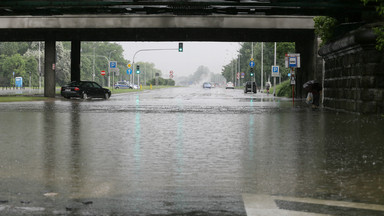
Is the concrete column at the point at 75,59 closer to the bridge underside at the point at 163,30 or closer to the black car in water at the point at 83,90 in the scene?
the bridge underside at the point at 163,30

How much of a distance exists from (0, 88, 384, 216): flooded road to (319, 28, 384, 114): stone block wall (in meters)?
7.47

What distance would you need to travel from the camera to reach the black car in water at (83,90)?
153 ft

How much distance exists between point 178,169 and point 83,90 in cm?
3849

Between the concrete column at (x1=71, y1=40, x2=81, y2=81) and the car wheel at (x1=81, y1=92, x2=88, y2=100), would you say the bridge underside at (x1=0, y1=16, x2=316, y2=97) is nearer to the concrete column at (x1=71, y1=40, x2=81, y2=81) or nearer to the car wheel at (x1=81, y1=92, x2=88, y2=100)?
the concrete column at (x1=71, y1=40, x2=81, y2=81)

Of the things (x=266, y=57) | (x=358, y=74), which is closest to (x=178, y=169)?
(x=358, y=74)

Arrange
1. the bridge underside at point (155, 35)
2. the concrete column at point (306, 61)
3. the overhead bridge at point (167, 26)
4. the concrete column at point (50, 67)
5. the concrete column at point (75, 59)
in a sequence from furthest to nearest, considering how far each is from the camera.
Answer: the concrete column at point (75, 59)
the concrete column at point (50, 67)
the concrete column at point (306, 61)
the bridge underside at point (155, 35)
the overhead bridge at point (167, 26)

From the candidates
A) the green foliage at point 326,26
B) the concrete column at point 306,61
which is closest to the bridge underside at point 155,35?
the concrete column at point 306,61

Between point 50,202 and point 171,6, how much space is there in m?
21.0

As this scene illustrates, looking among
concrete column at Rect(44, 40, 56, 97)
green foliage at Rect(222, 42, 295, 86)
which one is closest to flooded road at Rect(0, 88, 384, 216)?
concrete column at Rect(44, 40, 56, 97)

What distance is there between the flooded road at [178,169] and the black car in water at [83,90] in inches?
1158

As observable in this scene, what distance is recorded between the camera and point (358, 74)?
85.7ft

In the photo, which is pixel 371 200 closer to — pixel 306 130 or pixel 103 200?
pixel 103 200

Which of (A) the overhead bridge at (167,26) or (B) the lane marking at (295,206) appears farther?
(A) the overhead bridge at (167,26)

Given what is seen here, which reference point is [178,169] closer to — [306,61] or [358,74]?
[358,74]
